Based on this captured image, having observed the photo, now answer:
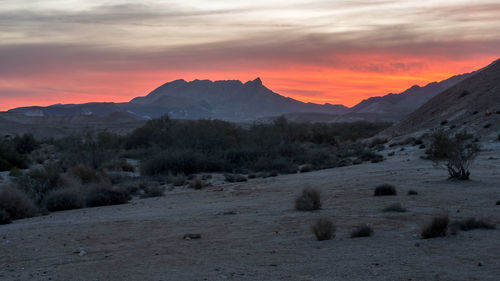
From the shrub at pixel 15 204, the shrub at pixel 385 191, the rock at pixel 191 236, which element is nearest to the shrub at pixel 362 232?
the rock at pixel 191 236

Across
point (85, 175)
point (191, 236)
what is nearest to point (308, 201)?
point (191, 236)

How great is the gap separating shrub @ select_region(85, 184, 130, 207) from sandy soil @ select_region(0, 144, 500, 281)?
1.14m

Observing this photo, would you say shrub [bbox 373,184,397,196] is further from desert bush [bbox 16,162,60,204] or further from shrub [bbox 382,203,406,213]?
desert bush [bbox 16,162,60,204]

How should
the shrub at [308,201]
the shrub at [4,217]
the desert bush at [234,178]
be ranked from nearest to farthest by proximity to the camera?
the shrub at [308,201], the shrub at [4,217], the desert bush at [234,178]

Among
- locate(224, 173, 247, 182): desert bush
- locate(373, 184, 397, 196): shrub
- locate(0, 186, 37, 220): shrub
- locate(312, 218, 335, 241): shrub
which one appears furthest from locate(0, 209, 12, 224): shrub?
locate(224, 173, 247, 182): desert bush

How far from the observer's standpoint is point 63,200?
2198 cm

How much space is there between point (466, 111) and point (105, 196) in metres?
47.4

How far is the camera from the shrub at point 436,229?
12359 millimetres

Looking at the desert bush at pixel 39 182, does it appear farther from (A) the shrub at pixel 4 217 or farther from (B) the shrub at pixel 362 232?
(B) the shrub at pixel 362 232

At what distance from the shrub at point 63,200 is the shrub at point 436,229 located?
1434cm

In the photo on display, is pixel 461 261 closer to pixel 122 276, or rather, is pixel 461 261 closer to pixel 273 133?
pixel 122 276

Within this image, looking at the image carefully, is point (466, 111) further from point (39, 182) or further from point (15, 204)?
point (15, 204)

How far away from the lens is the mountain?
5045cm

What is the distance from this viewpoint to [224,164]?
129ft
